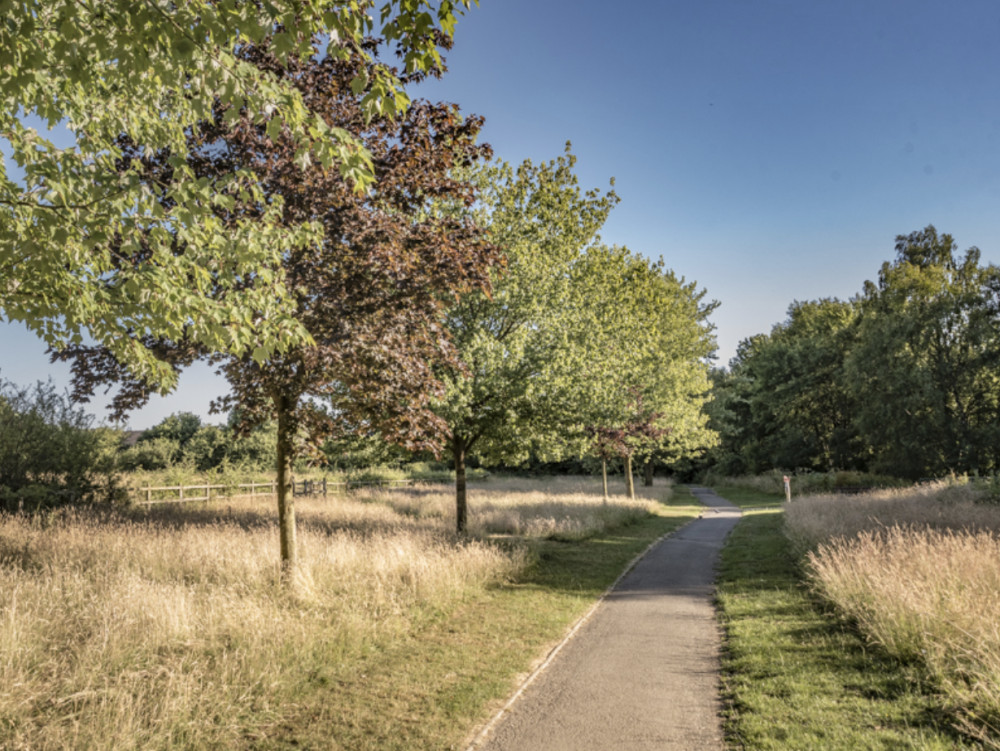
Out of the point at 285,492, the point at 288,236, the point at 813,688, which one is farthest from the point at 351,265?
the point at 813,688

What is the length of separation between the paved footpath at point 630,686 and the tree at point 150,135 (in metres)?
4.37

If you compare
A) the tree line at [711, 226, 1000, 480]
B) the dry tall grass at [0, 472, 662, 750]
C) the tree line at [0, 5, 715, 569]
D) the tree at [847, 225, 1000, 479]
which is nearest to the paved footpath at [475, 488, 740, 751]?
the dry tall grass at [0, 472, 662, 750]

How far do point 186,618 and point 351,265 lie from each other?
4897mm

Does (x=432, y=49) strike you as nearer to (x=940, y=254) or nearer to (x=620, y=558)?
(x=620, y=558)

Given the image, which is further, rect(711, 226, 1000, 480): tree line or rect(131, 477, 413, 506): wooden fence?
rect(711, 226, 1000, 480): tree line

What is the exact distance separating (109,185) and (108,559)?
7.94 meters

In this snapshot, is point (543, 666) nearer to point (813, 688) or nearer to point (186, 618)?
point (813, 688)

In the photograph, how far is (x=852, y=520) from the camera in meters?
14.1

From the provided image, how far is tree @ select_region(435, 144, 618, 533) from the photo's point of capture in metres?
13.3

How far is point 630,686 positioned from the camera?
619 centimetres

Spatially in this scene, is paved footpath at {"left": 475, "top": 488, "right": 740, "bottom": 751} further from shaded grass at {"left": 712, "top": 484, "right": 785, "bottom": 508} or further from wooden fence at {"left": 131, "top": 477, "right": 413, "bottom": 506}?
shaded grass at {"left": 712, "top": 484, "right": 785, "bottom": 508}

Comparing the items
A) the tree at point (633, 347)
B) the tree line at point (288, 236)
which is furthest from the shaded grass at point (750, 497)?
the tree line at point (288, 236)

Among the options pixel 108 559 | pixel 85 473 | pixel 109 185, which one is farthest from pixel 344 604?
pixel 85 473

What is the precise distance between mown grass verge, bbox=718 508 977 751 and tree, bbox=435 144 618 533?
6.45 metres
